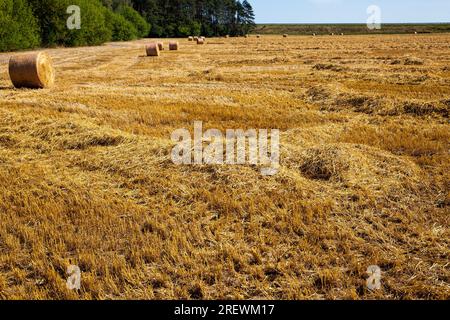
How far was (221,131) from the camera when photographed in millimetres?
9312

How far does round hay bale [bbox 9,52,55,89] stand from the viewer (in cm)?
1519

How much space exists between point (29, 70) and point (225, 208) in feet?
42.2

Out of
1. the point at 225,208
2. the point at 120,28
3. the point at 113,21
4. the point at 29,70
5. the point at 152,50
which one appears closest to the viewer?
the point at 225,208

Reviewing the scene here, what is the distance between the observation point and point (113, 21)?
211ft

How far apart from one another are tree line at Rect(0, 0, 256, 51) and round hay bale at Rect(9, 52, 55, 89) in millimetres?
25270

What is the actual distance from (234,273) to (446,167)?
482 centimetres

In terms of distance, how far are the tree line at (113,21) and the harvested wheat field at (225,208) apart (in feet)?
112

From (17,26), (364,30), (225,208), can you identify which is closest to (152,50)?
(17,26)

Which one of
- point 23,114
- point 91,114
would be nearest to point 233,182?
point 91,114

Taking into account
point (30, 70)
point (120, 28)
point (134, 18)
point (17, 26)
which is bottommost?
point (30, 70)

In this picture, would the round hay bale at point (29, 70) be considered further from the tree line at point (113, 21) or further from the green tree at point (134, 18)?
the green tree at point (134, 18)

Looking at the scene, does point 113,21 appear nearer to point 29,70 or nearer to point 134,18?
point 134,18

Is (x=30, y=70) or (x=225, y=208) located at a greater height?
(x=30, y=70)

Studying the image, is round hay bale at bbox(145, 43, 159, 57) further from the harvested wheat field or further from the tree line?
the harvested wheat field
